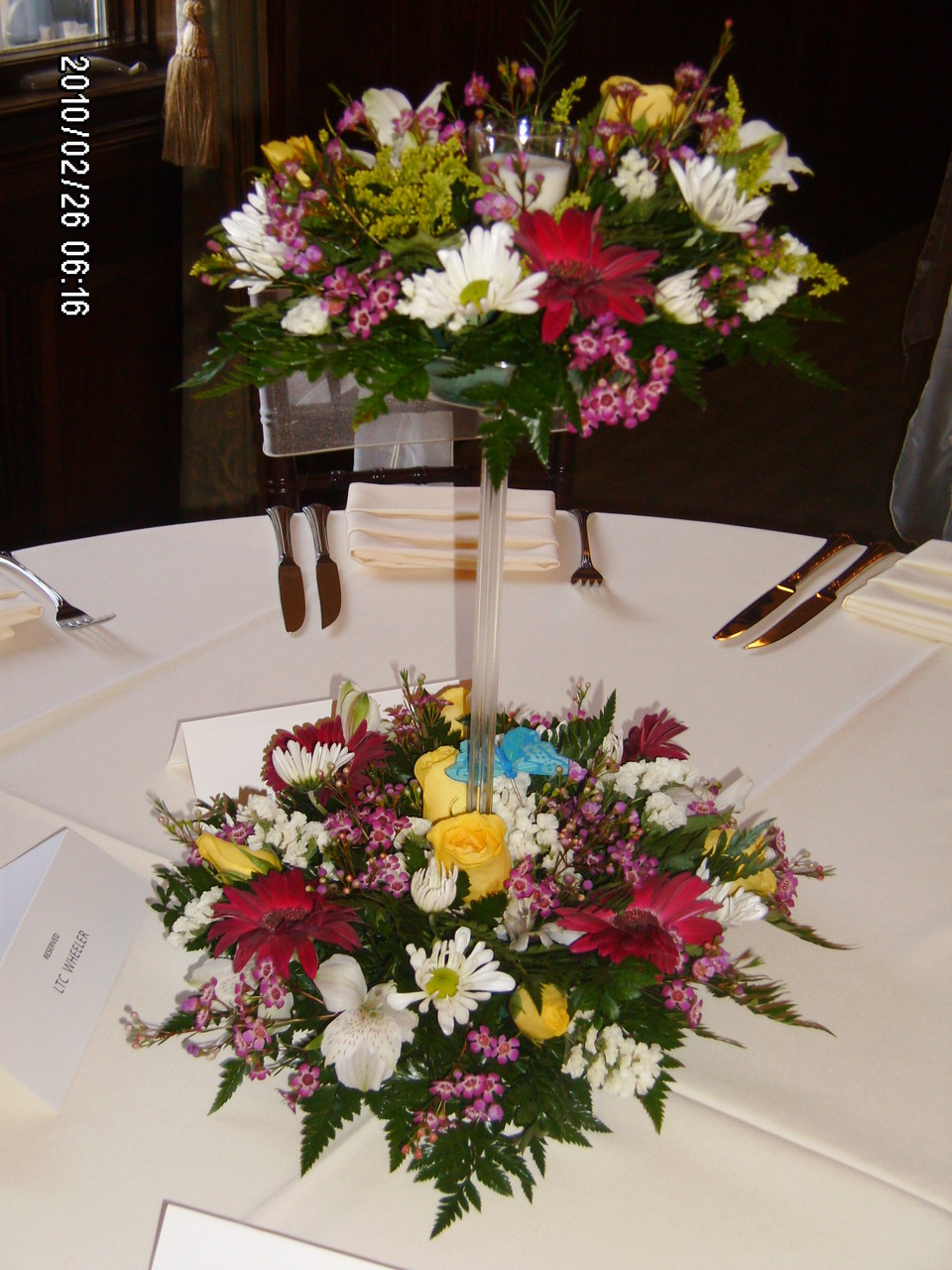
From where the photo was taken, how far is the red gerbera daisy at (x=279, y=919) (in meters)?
0.81

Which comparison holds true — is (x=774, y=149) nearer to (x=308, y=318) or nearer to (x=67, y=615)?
(x=308, y=318)

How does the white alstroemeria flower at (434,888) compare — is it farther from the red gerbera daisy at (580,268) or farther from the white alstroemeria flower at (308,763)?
the red gerbera daisy at (580,268)

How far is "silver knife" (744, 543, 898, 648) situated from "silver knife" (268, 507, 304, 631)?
55 centimetres

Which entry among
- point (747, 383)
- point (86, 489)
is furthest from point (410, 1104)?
point (747, 383)

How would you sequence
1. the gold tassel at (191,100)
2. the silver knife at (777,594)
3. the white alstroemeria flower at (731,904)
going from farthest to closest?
the gold tassel at (191,100)
the silver knife at (777,594)
the white alstroemeria flower at (731,904)

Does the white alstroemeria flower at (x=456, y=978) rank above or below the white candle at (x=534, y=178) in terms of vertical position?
below

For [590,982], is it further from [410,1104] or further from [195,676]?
[195,676]

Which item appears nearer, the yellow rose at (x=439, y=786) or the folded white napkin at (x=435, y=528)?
the yellow rose at (x=439, y=786)

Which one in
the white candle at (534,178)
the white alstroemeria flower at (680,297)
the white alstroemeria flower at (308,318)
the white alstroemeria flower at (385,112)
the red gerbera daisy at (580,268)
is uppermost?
the white alstroemeria flower at (385,112)

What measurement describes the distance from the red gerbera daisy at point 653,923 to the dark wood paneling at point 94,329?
Result: 226cm

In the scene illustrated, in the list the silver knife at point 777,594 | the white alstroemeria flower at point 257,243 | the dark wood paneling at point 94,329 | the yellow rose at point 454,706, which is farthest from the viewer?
the dark wood paneling at point 94,329

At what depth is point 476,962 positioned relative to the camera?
0.79 metres

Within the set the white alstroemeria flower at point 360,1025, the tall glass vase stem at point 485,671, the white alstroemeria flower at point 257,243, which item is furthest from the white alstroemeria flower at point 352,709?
the white alstroemeria flower at point 257,243

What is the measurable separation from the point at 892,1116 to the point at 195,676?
2.79 feet
